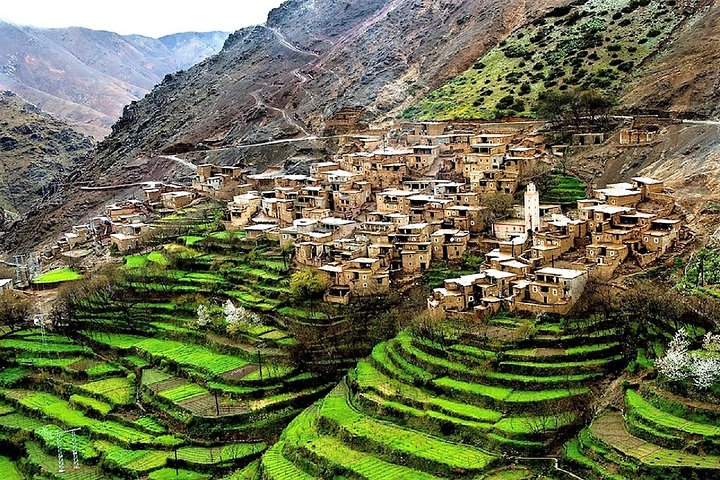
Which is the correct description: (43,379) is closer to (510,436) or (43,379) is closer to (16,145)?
(510,436)

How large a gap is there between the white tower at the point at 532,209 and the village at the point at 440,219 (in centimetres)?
5

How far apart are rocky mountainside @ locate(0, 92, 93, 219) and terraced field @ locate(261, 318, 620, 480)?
61548 mm

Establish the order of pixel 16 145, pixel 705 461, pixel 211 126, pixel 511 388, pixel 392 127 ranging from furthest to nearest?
1. pixel 16 145
2. pixel 211 126
3. pixel 392 127
4. pixel 511 388
5. pixel 705 461

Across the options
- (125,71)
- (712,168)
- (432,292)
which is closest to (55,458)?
(432,292)

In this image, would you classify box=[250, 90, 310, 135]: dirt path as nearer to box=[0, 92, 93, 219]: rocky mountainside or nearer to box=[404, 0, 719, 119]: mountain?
box=[404, 0, 719, 119]: mountain

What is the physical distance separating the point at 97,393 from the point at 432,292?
13502 mm

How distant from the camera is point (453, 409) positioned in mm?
27875

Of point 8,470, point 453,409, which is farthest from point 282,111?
point 453,409

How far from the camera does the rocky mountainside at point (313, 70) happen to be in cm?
6550

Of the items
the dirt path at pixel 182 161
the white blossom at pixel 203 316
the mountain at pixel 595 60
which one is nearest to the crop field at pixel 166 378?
the white blossom at pixel 203 316

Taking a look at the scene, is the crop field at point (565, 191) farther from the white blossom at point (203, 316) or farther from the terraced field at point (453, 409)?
the white blossom at point (203, 316)

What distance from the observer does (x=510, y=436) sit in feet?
85.8

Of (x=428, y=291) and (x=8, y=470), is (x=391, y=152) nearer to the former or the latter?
(x=428, y=291)

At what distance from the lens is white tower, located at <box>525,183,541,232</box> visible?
3675 cm
